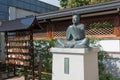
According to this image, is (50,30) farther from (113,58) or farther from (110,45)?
(113,58)

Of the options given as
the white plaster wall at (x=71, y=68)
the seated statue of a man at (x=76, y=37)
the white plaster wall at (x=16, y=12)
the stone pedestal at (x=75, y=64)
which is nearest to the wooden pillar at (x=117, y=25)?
the stone pedestal at (x=75, y=64)

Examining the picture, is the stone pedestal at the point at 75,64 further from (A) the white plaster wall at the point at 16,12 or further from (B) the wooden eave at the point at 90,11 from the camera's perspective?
(A) the white plaster wall at the point at 16,12

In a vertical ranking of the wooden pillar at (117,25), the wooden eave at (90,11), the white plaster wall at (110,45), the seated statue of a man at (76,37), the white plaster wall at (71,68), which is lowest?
the white plaster wall at (71,68)

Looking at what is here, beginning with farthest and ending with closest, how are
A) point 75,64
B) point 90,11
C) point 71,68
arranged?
point 90,11 < point 71,68 < point 75,64

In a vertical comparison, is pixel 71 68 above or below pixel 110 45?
below

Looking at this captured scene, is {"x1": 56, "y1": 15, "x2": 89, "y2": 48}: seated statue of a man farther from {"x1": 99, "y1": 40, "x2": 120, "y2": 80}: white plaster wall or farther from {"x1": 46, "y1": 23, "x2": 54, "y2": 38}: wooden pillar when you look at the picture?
{"x1": 46, "y1": 23, "x2": 54, "y2": 38}: wooden pillar

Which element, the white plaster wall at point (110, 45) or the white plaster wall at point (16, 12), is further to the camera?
the white plaster wall at point (16, 12)

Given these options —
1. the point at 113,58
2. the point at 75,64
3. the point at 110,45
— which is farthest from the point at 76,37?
the point at 113,58

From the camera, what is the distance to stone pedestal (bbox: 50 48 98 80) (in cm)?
560

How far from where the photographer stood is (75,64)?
18.8ft

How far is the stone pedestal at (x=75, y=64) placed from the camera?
220 inches

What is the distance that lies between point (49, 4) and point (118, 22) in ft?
35.2

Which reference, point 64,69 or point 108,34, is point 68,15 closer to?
point 108,34

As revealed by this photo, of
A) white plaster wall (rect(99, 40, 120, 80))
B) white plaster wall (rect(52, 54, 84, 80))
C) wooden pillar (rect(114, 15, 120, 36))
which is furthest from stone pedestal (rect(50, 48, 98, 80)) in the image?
wooden pillar (rect(114, 15, 120, 36))
